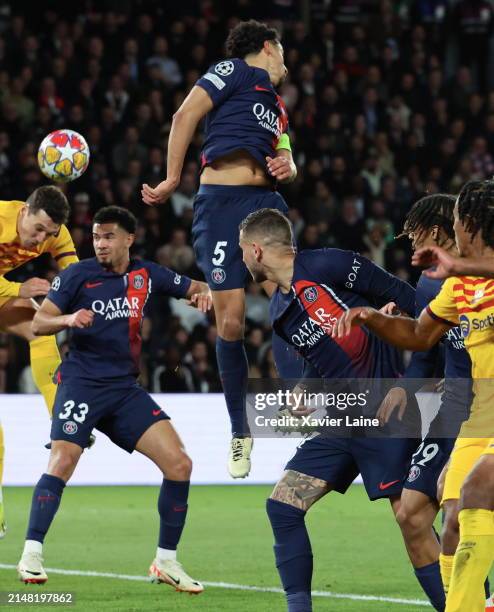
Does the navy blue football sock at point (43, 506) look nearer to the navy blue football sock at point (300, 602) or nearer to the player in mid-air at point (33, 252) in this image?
the player in mid-air at point (33, 252)

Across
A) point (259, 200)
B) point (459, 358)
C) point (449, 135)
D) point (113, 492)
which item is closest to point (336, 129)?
point (449, 135)

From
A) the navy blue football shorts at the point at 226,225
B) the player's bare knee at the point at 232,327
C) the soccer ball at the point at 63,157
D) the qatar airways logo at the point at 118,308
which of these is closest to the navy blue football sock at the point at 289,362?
the player's bare knee at the point at 232,327

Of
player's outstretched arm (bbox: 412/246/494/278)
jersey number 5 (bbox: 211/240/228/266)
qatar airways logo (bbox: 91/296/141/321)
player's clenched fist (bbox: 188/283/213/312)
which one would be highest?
player's outstretched arm (bbox: 412/246/494/278)

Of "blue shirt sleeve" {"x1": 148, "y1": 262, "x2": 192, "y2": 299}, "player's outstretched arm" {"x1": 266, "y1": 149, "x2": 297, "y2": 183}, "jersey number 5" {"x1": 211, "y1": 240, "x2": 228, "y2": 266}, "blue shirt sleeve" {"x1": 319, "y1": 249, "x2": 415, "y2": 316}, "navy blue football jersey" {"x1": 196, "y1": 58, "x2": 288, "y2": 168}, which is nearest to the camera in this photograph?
"blue shirt sleeve" {"x1": 319, "y1": 249, "x2": 415, "y2": 316}

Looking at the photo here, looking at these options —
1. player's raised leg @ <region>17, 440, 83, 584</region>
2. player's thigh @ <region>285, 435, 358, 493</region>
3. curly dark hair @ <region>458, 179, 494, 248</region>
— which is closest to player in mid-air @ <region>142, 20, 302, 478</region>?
player's raised leg @ <region>17, 440, 83, 584</region>

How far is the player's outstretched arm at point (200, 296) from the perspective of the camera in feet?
26.3

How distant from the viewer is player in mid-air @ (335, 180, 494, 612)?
514 cm

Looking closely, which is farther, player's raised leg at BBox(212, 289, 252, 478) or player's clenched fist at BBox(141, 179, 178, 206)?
player's raised leg at BBox(212, 289, 252, 478)

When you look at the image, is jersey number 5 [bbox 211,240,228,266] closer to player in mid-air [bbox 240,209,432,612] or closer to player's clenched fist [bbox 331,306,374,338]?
player in mid-air [bbox 240,209,432,612]

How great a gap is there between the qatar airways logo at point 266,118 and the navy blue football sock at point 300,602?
3.13 m

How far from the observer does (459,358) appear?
6117mm

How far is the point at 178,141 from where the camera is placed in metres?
7.58

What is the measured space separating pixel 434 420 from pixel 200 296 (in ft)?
7.15

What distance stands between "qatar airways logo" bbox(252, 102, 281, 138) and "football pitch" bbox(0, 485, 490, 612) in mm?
2793
